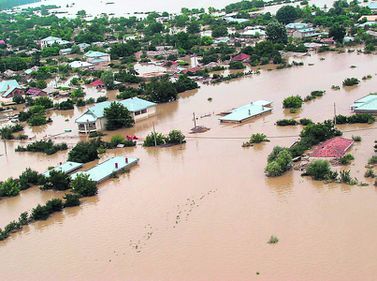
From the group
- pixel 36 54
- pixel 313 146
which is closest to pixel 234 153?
pixel 313 146

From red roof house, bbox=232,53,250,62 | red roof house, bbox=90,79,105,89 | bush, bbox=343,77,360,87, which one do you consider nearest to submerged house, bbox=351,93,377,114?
bush, bbox=343,77,360,87

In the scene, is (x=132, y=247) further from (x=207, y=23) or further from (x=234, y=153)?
(x=207, y=23)

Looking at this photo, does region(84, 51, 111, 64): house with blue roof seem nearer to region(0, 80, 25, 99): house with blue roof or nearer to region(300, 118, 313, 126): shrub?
region(0, 80, 25, 99): house with blue roof

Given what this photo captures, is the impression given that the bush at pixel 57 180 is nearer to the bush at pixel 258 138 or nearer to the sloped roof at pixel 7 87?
the bush at pixel 258 138

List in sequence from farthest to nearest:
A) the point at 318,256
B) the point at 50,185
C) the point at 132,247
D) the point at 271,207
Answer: the point at 50,185 → the point at 271,207 → the point at 132,247 → the point at 318,256

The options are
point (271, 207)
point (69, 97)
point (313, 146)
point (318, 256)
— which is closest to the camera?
point (318, 256)

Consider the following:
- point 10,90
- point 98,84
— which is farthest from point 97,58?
point 10,90

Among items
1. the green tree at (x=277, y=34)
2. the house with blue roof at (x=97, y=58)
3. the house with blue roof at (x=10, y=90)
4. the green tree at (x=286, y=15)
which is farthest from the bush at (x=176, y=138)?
the green tree at (x=286, y=15)
